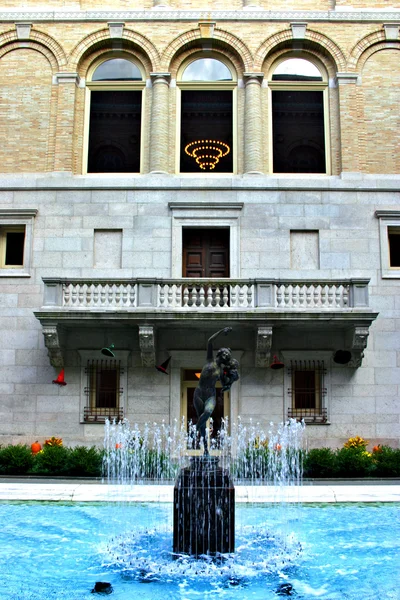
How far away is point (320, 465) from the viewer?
61.0ft

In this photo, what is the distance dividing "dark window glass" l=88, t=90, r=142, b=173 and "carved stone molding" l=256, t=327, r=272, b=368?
762 cm

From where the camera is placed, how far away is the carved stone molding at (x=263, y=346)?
20484 mm

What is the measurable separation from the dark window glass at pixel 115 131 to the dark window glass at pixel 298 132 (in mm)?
4977

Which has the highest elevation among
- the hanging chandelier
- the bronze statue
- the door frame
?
the hanging chandelier

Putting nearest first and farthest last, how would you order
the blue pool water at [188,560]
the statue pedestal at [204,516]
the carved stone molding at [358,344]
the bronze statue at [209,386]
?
the blue pool water at [188,560] < the statue pedestal at [204,516] < the bronze statue at [209,386] < the carved stone molding at [358,344]

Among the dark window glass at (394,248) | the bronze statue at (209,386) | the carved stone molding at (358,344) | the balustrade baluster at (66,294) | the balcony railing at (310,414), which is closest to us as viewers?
the bronze statue at (209,386)

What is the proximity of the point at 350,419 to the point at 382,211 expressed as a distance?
702 cm

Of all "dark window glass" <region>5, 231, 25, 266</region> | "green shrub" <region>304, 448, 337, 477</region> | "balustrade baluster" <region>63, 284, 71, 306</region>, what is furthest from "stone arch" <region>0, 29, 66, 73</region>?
"green shrub" <region>304, 448, 337, 477</region>

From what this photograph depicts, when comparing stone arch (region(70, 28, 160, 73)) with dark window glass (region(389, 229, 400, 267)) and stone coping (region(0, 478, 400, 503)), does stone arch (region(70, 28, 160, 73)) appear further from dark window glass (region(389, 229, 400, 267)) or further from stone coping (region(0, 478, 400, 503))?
stone coping (region(0, 478, 400, 503))

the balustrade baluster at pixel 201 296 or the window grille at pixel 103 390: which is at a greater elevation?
the balustrade baluster at pixel 201 296

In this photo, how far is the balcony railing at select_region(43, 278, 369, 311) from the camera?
806 inches

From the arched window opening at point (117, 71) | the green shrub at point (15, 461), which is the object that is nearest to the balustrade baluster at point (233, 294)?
the green shrub at point (15, 461)

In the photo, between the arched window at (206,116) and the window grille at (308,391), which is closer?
the window grille at (308,391)

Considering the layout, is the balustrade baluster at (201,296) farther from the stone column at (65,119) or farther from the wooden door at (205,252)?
the stone column at (65,119)
